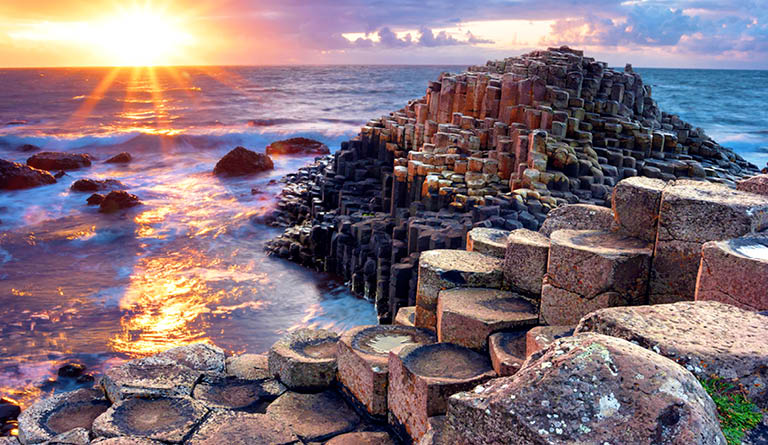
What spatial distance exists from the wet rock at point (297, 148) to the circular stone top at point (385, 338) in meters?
26.9

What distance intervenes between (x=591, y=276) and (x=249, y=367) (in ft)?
11.6

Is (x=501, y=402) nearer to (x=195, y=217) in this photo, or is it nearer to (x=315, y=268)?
(x=315, y=268)

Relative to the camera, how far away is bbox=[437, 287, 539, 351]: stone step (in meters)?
4.53

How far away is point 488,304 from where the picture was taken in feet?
15.8

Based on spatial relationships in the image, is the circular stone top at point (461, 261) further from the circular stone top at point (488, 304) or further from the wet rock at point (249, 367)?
the wet rock at point (249, 367)

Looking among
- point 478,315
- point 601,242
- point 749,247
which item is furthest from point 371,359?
point 749,247

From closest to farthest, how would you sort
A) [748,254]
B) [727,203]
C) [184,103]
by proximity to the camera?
[748,254] → [727,203] → [184,103]

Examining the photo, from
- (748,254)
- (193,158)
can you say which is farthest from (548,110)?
(193,158)

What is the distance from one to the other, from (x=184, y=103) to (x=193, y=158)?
117 ft

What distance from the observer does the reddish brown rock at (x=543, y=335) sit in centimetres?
398

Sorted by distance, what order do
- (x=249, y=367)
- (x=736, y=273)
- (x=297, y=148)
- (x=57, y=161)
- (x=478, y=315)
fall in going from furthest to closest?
(x=297, y=148), (x=57, y=161), (x=249, y=367), (x=478, y=315), (x=736, y=273)

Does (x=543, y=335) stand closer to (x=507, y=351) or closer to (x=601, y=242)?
(x=507, y=351)

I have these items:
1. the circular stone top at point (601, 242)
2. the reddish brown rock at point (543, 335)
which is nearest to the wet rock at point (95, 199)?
the circular stone top at point (601, 242)

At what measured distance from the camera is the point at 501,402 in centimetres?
244
